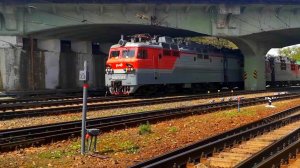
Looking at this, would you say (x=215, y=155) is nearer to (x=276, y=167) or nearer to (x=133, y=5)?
(x=276, y=167)

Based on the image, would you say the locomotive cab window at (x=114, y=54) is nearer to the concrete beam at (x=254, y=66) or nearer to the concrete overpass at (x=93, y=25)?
the concrete overpass at (x=93, y=25)

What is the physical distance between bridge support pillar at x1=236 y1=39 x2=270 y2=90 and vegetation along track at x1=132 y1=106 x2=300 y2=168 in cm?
3192

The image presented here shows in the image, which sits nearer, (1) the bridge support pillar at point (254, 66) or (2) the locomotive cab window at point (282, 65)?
(1) the bridge support pillar at point (254, 66)

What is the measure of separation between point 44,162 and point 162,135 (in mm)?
4489

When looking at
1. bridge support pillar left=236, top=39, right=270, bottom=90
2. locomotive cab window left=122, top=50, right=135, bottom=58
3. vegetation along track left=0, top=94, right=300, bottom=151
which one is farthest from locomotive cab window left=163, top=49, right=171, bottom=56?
bridge support pillar left=236, top=39, right=270, bottom=90

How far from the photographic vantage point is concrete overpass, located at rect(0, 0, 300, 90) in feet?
118

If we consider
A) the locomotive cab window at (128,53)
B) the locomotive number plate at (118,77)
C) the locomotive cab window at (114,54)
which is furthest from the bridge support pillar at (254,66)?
the locomotive number plate at (118,77)

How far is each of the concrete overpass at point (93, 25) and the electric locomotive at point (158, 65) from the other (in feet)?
12.1

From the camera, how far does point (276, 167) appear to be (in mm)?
8219

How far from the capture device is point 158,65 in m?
30.2

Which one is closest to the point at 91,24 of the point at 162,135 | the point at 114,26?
the point at 114,26

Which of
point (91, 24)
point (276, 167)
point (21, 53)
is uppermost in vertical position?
point (91, 24)

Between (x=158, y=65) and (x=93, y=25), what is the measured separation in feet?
31.7

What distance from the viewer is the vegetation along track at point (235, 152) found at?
26.6 ft
